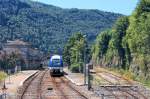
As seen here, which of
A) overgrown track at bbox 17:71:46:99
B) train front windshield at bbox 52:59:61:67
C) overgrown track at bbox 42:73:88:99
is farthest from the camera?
train front windshield at bbox 52:59:61:67

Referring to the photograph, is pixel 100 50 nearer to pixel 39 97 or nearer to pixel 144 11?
pixel 144 11

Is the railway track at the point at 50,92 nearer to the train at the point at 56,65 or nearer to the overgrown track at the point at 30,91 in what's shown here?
the overgrown track at the point at 30,91

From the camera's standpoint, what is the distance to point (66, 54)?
15238 centimetres

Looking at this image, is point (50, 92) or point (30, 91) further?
point (30, 91)

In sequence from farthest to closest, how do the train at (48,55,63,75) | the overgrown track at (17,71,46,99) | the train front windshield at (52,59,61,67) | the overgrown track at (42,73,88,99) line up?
the train at (48,55,63,75) → the train front windshield at (52,59,61,67) → the overgrown track at (17,71,46,99) → the overgrown track at (42,73,88,99)

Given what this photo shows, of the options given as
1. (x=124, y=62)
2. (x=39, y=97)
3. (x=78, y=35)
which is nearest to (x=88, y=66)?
(x=39, y=97)

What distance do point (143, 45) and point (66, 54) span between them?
7641 centimetres

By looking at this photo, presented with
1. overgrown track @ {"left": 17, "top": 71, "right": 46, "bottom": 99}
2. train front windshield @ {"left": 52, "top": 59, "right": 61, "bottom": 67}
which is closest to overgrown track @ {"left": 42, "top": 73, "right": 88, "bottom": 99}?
overgrown track @ {"left": 17, "top": 71, "right": 46, "bottom": 99}

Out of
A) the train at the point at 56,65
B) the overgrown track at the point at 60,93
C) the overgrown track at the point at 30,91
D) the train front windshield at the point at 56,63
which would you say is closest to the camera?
the overgrown track at the point at 60,93

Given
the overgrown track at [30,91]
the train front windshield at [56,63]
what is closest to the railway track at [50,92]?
the overgrown track at [30,91]

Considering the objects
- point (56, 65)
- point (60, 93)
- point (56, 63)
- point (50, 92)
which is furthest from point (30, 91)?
point (56, 63)

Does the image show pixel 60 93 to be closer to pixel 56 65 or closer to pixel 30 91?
pixel 30 91

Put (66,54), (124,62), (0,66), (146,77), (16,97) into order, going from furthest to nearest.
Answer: (66,54)
(0,66)
(124,62)
(146,77)
(16,97)

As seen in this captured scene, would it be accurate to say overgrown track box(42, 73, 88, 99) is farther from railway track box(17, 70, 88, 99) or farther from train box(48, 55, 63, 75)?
train box(48, 55, 63, 75)
